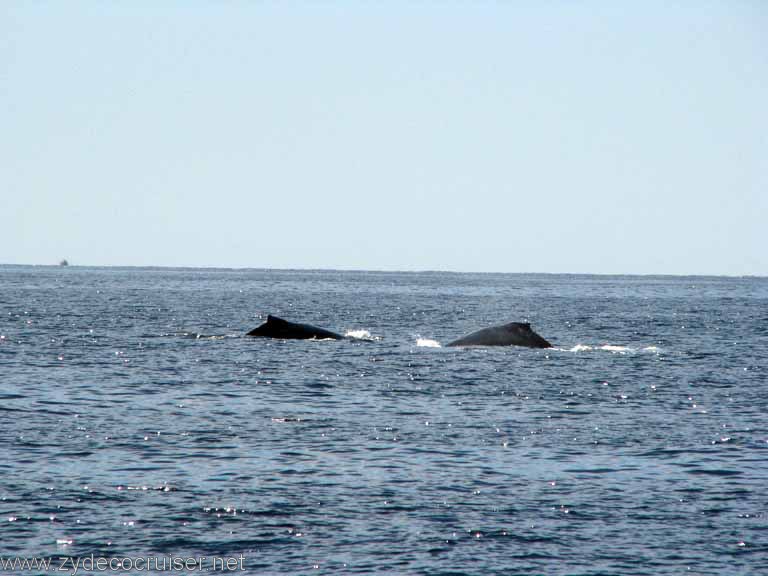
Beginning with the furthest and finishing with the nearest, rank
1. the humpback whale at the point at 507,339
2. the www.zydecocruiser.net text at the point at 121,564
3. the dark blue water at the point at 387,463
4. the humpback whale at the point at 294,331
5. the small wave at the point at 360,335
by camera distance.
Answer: the small wave at the point at 360,335 → the humpback whale at the point at 294,331 → the humpback whale at the point at 507,339 → the dark blue water at the point at 387,463 → the www.zydecocruiser.net text at the point at 121,564

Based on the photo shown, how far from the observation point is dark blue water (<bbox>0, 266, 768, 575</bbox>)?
15.6 meters

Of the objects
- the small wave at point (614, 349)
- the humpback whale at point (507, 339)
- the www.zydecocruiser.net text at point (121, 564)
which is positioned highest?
the humpback whale at point (507, 339)

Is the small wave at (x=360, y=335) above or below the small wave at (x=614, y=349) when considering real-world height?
below

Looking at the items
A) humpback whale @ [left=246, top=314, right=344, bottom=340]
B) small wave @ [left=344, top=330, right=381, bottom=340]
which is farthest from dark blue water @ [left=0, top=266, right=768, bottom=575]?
small wave @ [left=344, top=330, right=381, bottom=340]

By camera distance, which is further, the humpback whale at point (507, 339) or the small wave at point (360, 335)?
the small wave at point (360, 335)

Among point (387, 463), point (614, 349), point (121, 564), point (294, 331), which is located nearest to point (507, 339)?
point (614, 349)

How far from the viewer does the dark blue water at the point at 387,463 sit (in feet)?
51.1

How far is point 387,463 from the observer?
21.3 m

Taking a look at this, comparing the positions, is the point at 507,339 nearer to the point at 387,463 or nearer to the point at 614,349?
the point at 614,349

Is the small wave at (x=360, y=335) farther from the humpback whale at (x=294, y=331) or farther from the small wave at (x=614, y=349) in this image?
the small wave at (x=614, y=349)

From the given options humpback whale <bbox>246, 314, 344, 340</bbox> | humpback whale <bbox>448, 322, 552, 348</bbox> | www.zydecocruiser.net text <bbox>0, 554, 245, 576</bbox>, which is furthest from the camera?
humpback whale <bbox>246, 314, 344, 340</bbox>

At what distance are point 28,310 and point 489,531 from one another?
A: 72268 mm

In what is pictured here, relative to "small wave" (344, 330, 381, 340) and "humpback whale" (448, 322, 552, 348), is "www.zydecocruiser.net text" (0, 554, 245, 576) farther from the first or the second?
"small wave" (344, 330, 381, 340)

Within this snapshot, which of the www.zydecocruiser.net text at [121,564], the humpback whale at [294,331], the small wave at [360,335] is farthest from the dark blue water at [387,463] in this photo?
the small wave at [360,335]
